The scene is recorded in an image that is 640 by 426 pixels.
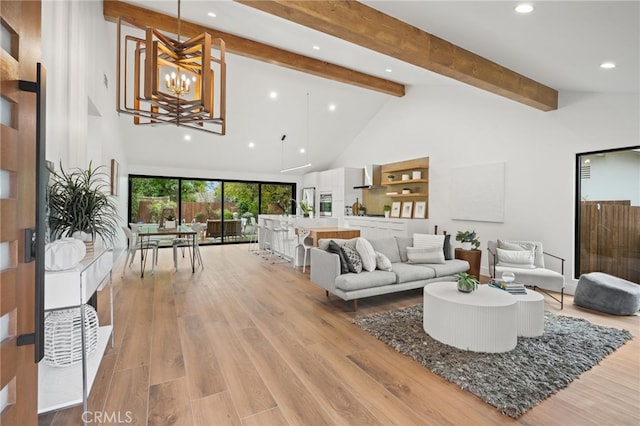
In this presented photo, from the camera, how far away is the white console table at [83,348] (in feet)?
5.58

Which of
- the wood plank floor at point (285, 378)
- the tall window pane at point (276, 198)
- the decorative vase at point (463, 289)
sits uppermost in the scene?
the tall window pane at point (276, 198)

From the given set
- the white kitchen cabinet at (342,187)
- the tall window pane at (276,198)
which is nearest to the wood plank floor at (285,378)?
the white kitchen cabinet at (342,187)

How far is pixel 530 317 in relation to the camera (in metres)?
3.06

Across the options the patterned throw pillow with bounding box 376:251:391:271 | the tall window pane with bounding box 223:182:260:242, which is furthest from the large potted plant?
the tall window pane with bounding box 223:182:260:242

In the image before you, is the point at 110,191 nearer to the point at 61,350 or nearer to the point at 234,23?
the point at 234,23

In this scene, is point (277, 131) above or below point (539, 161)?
above

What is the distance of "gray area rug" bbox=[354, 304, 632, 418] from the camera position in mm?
2176

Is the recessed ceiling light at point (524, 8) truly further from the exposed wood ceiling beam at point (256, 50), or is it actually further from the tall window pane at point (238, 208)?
the tall window pane at point (238, 208)

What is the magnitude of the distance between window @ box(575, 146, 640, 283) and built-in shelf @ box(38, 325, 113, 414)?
6.14 meters

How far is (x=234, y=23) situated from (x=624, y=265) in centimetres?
665

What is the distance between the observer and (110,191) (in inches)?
211

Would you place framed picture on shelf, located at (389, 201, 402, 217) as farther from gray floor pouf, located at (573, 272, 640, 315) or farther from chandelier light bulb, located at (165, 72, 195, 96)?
chandelier light bulb, located at (165, 72, 195, 96)

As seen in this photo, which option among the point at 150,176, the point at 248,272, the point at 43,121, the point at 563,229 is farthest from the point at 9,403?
the point at 150,176

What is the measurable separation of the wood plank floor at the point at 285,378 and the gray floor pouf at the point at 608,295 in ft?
0.46
